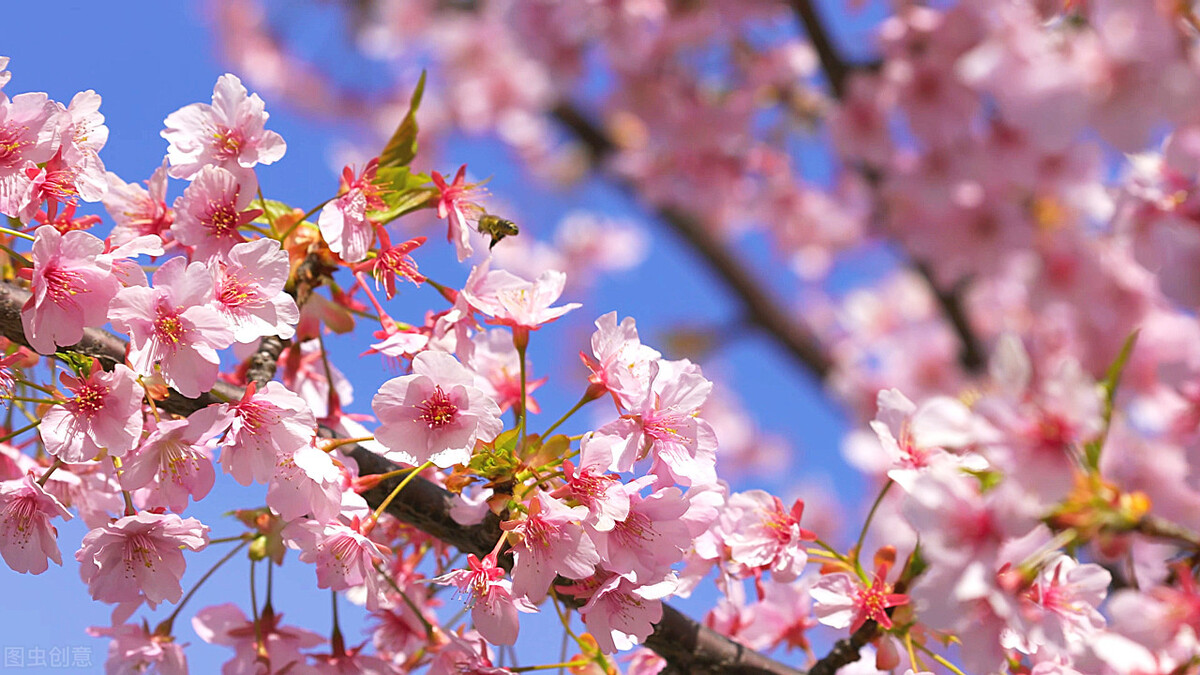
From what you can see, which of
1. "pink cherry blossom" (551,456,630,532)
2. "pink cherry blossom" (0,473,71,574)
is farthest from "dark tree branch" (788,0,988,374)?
"pink cherry blossom" (0,473,71,574)

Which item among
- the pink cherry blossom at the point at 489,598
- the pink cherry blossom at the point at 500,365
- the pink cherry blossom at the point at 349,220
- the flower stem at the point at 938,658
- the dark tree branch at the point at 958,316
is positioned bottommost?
the flower stem at the point at 938,658

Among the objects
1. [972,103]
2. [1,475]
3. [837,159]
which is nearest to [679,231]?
[837,159]

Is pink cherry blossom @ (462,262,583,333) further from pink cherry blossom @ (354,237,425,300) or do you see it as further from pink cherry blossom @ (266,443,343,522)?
pink cherry blossom @ (266,443,343,522)

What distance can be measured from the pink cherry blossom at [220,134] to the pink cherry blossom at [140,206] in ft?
0.12

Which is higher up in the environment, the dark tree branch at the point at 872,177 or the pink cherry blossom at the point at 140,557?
the dark tree branch at the point at 872,177

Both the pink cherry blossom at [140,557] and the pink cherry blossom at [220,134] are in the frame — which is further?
the pink cherry blossom at [220,134]

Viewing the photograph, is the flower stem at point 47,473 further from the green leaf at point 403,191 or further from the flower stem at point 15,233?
the green leaf at point 403,191

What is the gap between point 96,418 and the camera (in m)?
0.90

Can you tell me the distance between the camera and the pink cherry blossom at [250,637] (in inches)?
45.0

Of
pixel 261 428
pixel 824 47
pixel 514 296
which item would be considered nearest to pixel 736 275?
pixel 824 47

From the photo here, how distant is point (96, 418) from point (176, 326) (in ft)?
0.40

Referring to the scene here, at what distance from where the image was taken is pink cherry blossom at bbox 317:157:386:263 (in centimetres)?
103

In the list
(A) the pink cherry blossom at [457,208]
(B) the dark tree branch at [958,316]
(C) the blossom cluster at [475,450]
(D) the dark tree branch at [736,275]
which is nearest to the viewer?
(C) the blossom cluster at [475,450]

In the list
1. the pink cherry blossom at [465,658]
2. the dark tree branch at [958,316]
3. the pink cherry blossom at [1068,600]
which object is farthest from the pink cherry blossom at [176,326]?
the dark tree branch at [958,316]
